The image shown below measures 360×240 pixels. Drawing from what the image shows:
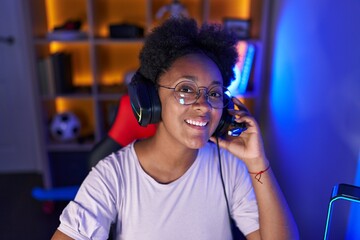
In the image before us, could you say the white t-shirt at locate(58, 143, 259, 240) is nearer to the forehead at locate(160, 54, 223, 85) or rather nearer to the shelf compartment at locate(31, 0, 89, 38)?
the forehead at locate(160, 54, 223, 85)

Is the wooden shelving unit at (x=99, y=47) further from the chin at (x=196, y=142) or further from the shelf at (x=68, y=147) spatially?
the chin at (x=196, y=142)

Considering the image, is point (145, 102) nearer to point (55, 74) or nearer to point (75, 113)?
point (55, 74)

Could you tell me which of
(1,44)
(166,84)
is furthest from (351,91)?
(1,44)

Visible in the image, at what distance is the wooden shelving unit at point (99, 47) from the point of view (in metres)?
2.44

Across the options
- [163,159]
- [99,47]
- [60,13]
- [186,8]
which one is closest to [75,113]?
[99,47]

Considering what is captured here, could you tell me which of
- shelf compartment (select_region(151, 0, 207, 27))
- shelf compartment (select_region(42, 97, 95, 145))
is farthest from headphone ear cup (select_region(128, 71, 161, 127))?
shelf compartment (select_region(42, 97, 95, 145))

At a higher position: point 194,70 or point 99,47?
point 194,70

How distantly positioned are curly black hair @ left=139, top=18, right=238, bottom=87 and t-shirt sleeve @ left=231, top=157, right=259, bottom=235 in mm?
304

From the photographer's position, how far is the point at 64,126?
257cm

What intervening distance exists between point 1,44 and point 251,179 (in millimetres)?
2561

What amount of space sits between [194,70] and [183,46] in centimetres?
9

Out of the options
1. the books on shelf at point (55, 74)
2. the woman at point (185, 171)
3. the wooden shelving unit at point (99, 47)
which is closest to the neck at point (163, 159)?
the woman at point (185, 171)

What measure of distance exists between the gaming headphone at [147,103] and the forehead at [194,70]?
0.18 feet

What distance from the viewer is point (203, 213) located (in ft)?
3.64
